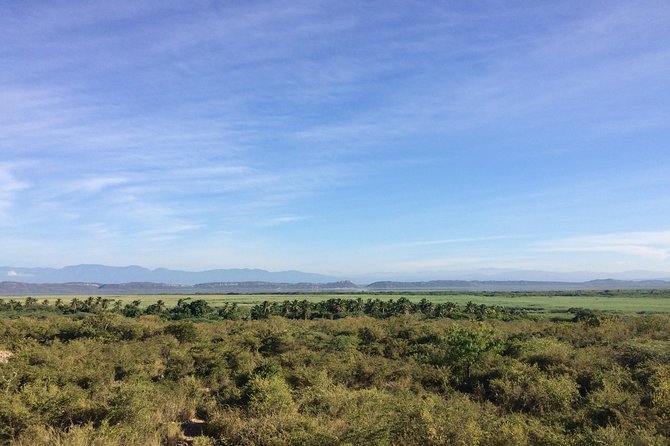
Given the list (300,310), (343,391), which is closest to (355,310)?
(300,310)

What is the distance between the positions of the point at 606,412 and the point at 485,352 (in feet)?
38.5

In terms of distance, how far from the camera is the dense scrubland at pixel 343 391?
10.4 m

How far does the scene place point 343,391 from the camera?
14.5 metres

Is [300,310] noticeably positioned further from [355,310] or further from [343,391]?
[343,391]

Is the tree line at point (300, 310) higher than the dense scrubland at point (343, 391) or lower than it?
lower

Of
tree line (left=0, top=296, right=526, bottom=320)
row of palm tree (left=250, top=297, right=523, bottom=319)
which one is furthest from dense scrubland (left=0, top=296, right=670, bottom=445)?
row of palm tree (left=250, top=297, right=523, bottom=319)

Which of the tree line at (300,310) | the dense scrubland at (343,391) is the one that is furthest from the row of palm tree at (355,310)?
the dense scrubland at (343,391)

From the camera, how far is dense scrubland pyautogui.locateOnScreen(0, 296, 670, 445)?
10.4 metres

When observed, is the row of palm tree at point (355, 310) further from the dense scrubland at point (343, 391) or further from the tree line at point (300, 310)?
the dense scrubland at point (343, 391)

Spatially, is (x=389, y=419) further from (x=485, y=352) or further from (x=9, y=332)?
(x=9, y=332)

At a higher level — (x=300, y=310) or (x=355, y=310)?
(x=300, y=310)

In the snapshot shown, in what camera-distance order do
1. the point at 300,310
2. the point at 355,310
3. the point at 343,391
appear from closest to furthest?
the point at 343,391, the point at 300,310, the point at 355,310

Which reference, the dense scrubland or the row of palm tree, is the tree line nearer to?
the row of palm tree

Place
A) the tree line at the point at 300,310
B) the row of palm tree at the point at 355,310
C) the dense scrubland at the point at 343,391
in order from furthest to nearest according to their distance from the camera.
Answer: the row of palm tree at the point at 355,310
the tree line at the point at 300,310
the dense scrubland at the point at 343,391
